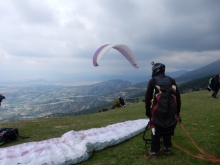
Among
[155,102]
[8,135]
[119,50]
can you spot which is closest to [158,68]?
[155,102]

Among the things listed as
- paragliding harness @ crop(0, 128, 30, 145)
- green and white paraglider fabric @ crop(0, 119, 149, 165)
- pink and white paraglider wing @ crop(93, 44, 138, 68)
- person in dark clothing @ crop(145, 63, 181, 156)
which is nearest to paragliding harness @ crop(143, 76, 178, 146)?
person in dark clothing @ crop(145, 63, 181, 156)

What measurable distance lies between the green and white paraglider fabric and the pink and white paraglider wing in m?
5.40

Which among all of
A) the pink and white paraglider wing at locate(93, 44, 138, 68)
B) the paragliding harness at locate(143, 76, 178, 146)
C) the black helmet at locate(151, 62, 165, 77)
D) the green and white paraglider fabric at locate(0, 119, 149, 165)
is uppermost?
the pink and white paraglider wing at locate(93, 44, 138, 68)

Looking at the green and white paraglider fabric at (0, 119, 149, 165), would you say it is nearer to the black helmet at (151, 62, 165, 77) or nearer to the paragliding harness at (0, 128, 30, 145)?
the paragliding harness at (0, 128, 30, 145)

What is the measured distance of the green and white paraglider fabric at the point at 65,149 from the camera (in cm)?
739

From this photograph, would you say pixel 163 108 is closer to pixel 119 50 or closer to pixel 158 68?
pixel 158 68

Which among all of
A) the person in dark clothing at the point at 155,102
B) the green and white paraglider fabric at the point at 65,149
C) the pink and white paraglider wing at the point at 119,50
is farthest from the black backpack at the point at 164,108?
the pink and white paraglider wing at the point at 119,50

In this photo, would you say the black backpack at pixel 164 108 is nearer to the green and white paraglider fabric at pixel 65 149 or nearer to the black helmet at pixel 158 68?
the black helmet at pixel 158 68

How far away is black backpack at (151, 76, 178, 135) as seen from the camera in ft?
22.0

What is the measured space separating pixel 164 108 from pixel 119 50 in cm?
970

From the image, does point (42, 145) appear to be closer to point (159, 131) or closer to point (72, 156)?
point (72, 156)

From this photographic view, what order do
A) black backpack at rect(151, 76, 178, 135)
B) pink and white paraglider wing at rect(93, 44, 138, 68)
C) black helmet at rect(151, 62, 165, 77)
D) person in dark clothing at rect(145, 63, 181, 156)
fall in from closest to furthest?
black backpack at rect(151, 76, 178, 135), person in dark clothing at rect(145, 63, 181, 156), black helmet at rect(151, 62, 165, 77), pink and white paraglider wing at rect(93, 44, 138, 68)

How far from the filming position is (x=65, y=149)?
27.9 feet

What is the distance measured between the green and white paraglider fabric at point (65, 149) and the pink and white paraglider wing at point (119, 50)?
17.7ft
